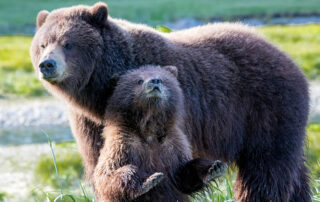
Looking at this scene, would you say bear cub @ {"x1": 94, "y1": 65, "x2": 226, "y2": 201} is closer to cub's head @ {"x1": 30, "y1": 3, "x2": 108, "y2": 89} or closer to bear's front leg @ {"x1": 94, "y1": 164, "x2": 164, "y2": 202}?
bear's front leg @ {"x1": 94, "y1": 164, "x2": 164, "y2": 202}

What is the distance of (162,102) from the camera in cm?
538

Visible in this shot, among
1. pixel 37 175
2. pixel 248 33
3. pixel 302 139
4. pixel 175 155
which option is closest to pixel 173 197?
pixel 175 155

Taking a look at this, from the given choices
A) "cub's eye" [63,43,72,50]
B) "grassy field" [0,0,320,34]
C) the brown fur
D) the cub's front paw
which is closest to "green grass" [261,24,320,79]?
"grassy field" [0,0,320,34]

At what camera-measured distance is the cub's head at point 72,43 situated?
5484 mm

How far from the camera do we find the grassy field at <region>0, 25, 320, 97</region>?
776 inches

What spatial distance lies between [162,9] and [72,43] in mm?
31454

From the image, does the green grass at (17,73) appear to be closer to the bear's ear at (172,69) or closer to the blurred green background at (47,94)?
the blurred green background at (47,94)

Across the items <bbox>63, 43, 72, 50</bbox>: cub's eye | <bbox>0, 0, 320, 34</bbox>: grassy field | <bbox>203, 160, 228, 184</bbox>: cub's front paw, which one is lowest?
<bbox>0, 0, 320, 34</bbox>: grassy field

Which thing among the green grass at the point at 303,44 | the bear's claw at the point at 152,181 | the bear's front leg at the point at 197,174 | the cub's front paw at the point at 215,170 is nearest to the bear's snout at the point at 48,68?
the bear's claw at the point at 152,181

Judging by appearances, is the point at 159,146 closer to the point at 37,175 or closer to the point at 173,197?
the point at 173,197

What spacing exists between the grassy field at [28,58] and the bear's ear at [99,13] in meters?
11.3

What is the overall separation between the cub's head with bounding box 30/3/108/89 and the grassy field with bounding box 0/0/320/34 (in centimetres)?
2541

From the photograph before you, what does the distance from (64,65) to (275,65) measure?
248 cm

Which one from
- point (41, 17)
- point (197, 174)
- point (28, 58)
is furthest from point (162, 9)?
point (197, 174)
